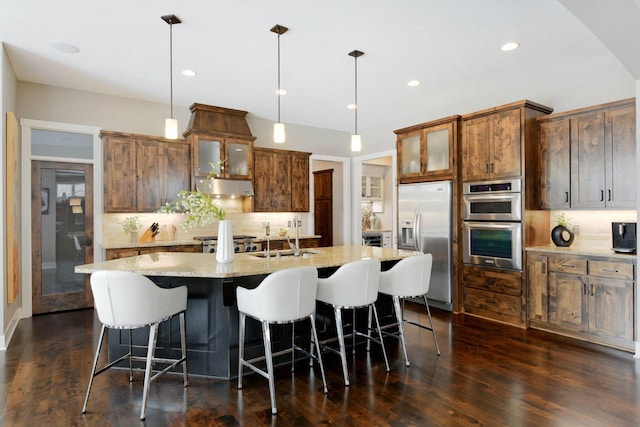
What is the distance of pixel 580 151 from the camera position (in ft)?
13.6

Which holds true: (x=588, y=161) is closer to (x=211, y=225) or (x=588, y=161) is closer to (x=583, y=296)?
(x=583, y=296)

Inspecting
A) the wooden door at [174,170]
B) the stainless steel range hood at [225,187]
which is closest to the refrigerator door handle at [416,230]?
the stainless steel range hood at [225,187]

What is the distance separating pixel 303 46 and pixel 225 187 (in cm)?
278

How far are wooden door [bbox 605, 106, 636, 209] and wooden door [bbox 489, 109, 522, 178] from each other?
0.83m

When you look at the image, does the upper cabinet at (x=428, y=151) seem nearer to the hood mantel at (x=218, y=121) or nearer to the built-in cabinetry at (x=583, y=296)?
the built-in cabinetry at (x=583, y=296)

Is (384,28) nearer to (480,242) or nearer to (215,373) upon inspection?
(480,242)

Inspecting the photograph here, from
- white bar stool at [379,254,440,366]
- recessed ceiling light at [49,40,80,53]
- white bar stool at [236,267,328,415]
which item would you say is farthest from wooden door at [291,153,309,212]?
white bar stool at [236,267,328,415]

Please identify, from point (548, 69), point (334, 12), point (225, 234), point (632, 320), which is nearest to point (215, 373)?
point (225, 234)

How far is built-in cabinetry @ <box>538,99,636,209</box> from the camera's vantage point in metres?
3.83

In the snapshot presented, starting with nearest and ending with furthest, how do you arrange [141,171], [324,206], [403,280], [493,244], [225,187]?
[403,280] → [493,244] → [141,171] → [225,187] → [324,206]

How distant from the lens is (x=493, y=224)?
15.1ft

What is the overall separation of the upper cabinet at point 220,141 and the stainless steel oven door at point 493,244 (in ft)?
11.4

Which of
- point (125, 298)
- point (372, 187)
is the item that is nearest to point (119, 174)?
point (125, 298)

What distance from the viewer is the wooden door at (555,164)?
4262 millimetres
